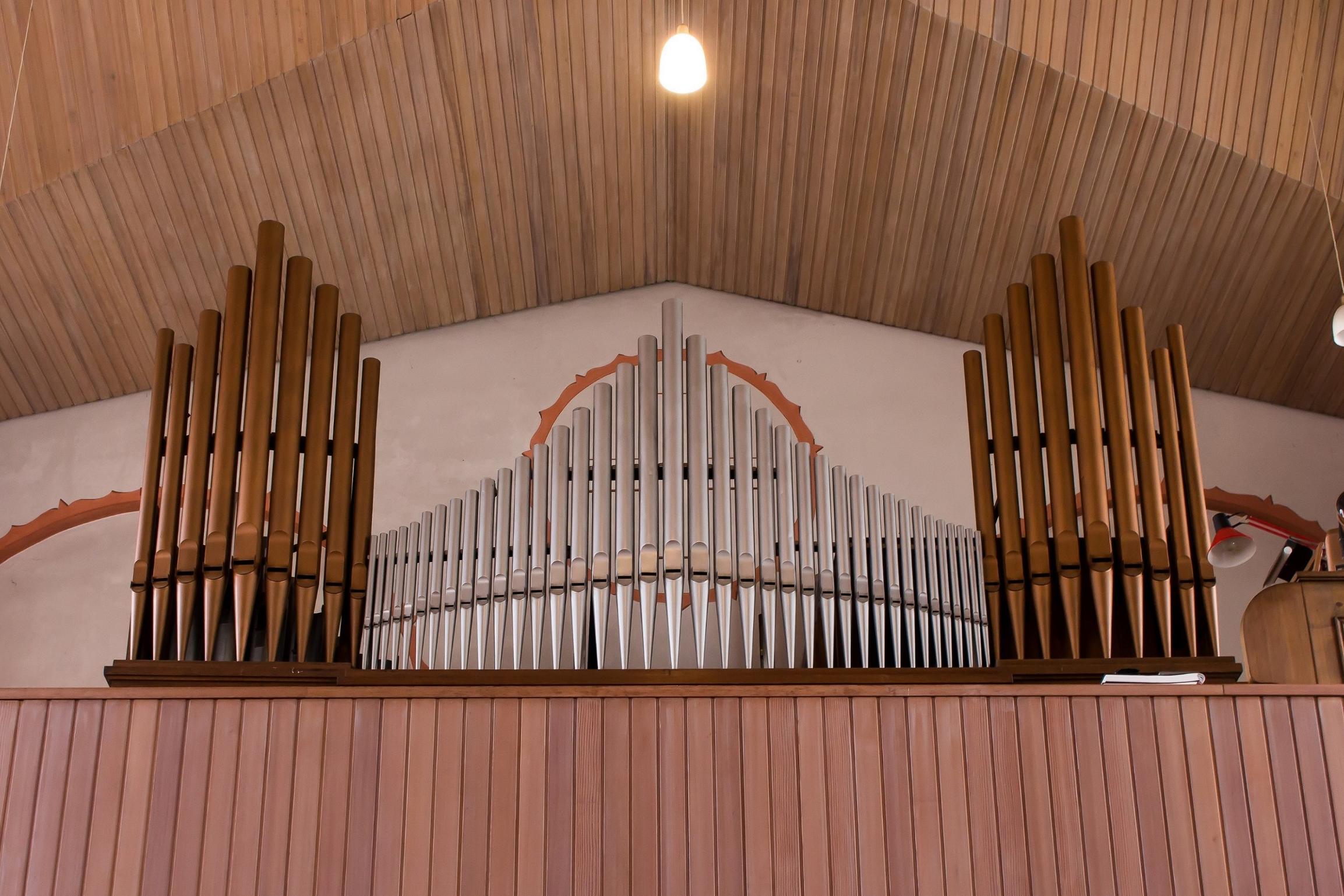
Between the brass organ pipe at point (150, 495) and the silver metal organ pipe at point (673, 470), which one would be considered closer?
the silver metal organ pipe at point (673, 470)

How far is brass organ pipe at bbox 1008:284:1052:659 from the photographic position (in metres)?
5.29

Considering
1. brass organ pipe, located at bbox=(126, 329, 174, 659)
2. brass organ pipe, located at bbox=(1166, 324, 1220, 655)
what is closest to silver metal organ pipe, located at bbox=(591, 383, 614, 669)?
brass organ pipe, located at bbox=(126, 329, 174, 659)

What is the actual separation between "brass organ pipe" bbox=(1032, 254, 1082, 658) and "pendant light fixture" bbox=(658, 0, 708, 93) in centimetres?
175

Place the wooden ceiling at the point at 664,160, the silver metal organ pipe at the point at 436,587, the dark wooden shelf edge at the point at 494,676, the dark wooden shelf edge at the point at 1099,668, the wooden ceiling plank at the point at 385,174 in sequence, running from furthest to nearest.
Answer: the wooden ceiling plank at the point at 385,174 → the wooden ceiling at the point at 664,160 → the silver metal organ pipe at the point at 436,587 → the dark wooden shelf edge at the point at 1099,668 → the dark wooden shelf edge at the point at 494,676

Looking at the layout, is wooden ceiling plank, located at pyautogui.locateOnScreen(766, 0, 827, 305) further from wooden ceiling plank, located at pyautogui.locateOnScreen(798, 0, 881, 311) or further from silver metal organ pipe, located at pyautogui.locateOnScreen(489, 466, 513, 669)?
silver metal organ pipe, located at pyautogui.locateOnScreen(489, 466, 513, 669)

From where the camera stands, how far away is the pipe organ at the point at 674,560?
17.0ft

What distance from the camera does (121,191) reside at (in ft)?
24.4

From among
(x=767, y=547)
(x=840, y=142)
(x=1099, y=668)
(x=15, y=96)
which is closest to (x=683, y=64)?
(x=840, y=142)

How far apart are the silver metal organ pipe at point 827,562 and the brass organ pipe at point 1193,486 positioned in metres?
1.44

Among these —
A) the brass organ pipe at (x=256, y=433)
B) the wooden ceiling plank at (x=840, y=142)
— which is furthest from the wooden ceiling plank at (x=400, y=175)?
the wooden ceiling plank at (x=840, y=142)

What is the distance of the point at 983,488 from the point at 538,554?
1883mm

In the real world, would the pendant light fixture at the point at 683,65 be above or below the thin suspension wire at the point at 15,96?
below

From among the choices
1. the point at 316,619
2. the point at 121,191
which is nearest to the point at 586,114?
the point at 121,191

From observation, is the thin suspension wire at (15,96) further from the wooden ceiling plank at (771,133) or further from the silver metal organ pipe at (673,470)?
the wooden ceiling plank at (771,133)
